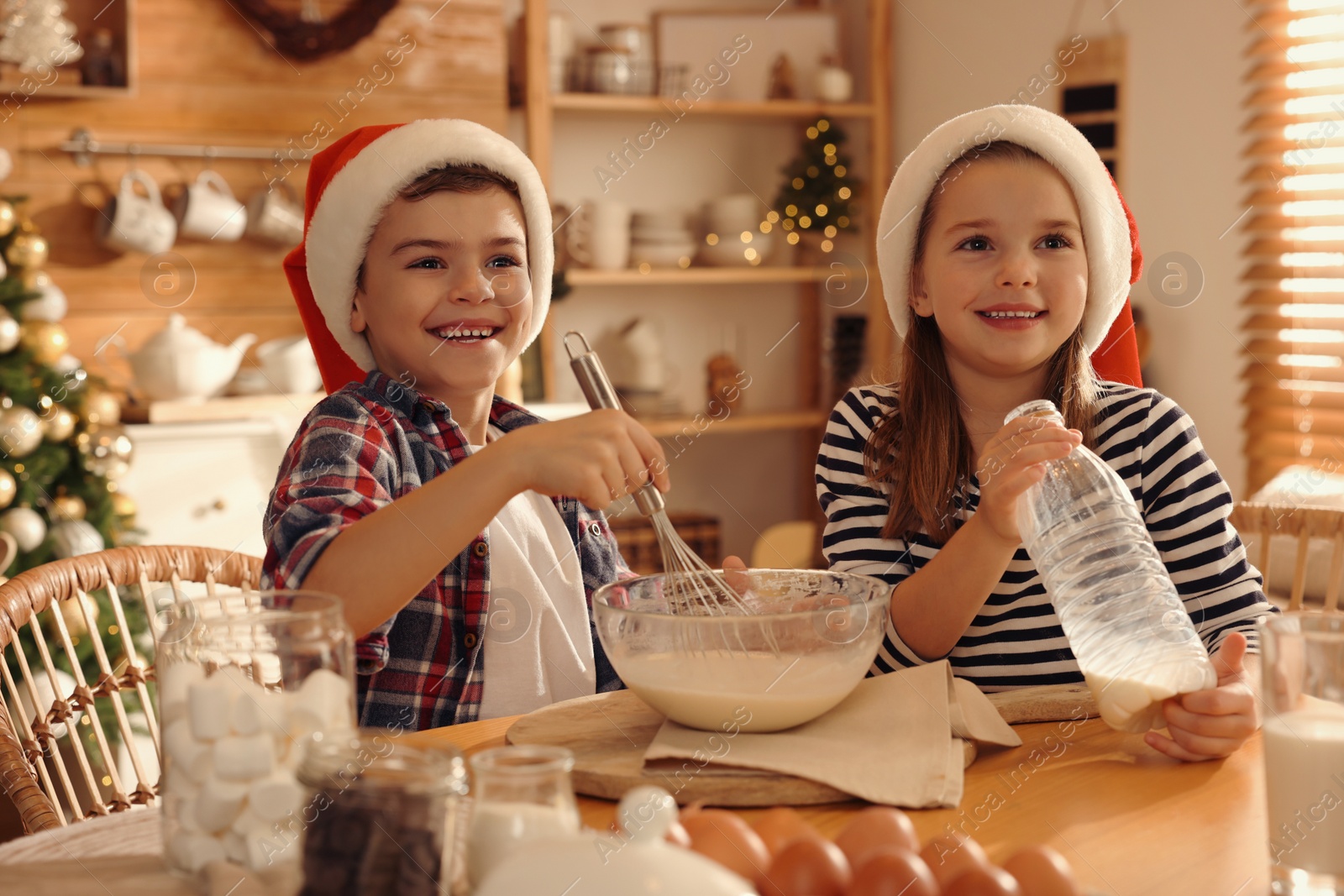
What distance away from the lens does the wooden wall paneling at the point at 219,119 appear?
→ 9.28 feet

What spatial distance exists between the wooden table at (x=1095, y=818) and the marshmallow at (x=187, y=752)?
6 cm

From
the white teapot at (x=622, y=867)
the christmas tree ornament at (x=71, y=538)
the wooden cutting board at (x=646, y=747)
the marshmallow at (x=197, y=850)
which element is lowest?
the christmas tree ornament at (x=71, y=538)

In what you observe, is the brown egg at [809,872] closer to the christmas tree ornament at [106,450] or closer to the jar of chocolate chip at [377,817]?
the jar of chocolate chip at [377,817]

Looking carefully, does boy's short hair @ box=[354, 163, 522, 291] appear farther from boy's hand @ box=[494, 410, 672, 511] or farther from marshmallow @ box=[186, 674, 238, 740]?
marshmallow @ box=[186, 674, 238, 740]

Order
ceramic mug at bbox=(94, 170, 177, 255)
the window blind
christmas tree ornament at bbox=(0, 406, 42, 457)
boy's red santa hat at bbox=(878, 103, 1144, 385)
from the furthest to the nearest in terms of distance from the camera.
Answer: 1. ceramic mug at bbox=(94, 170, 177, 255)
2. the window blind
3. christmas tree ornament at bbox=(0, 406, 42, 457)
4. boy's red santa hat at bbox=(878, 103, 1144, 385)

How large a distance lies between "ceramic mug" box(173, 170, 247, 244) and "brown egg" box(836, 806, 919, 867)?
2646mm

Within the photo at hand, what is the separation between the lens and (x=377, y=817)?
1.64 ft

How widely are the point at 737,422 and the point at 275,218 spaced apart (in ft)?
4.59

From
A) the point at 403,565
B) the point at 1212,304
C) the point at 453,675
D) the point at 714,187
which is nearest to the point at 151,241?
the point at 714,187

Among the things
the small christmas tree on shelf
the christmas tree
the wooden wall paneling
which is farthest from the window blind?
the small christmas tree on shelf

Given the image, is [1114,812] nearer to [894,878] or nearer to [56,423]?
[894,878]

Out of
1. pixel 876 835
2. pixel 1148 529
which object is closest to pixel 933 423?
pixel 1148 529

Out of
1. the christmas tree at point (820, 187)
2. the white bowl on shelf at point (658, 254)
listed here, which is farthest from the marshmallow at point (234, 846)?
the christmas tree at point (820, 187)

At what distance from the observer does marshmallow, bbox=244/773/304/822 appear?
1.96ft
